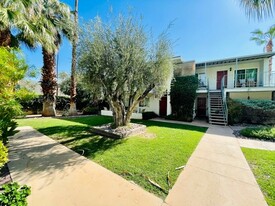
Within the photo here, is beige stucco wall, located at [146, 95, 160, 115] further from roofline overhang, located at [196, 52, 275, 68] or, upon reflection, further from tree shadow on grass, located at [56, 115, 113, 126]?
roofline overhang, located at [196, 52, 275, 68]

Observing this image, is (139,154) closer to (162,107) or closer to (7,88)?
(7,88)

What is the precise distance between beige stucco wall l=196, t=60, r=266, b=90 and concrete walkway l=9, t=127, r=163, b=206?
1547cm

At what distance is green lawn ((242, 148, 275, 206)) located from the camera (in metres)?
3.20

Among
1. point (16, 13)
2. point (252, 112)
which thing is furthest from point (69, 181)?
point (252, 112)

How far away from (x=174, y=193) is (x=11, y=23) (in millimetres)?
8917

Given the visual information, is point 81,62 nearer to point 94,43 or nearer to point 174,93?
point 94,43

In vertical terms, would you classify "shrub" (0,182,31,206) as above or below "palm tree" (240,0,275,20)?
below

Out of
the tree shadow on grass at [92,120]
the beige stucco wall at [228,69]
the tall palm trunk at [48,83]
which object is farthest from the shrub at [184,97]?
the tall palm trunk at [48,83]

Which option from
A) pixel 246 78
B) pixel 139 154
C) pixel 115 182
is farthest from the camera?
pixel 246 78

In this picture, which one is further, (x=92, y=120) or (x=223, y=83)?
(x=223, y=83)

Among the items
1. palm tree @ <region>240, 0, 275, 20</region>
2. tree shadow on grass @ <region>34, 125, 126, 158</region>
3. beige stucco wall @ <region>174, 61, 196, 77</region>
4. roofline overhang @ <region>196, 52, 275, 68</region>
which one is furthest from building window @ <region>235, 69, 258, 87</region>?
tree shadow on grass @ <region>34, 125, 126, 158</region>

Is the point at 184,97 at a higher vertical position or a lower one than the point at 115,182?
higher

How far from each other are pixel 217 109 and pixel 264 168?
9.42 metres

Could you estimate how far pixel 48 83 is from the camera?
1420 centimetres
